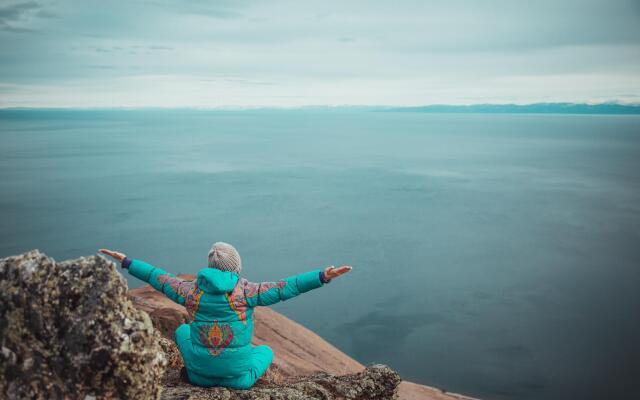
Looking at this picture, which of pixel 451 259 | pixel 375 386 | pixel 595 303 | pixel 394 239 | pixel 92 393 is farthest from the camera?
pixel 394 239

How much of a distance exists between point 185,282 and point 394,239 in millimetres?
59462

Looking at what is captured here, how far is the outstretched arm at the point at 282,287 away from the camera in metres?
5.93

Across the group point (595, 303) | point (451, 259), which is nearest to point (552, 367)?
point (595, 303)

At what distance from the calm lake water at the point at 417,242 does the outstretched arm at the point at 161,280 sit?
97.6ft

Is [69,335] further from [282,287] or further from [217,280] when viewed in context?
[282,287]

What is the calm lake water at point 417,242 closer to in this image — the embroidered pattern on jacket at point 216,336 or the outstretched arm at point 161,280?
the embroidered pattern on jacket at point 216,336

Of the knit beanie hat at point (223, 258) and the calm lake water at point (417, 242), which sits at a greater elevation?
the knit beanie hat at point (223, 258)

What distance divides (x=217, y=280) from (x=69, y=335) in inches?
72.9

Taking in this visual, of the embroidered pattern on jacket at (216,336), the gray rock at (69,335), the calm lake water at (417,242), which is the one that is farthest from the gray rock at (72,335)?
the calm lake water at (417,242)

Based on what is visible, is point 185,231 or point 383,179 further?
point 383,179

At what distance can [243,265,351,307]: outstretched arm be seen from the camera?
5934mm

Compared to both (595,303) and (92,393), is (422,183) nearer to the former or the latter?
(595,303)

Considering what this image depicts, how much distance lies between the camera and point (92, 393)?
166 inches

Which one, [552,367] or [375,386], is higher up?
[375,386]
